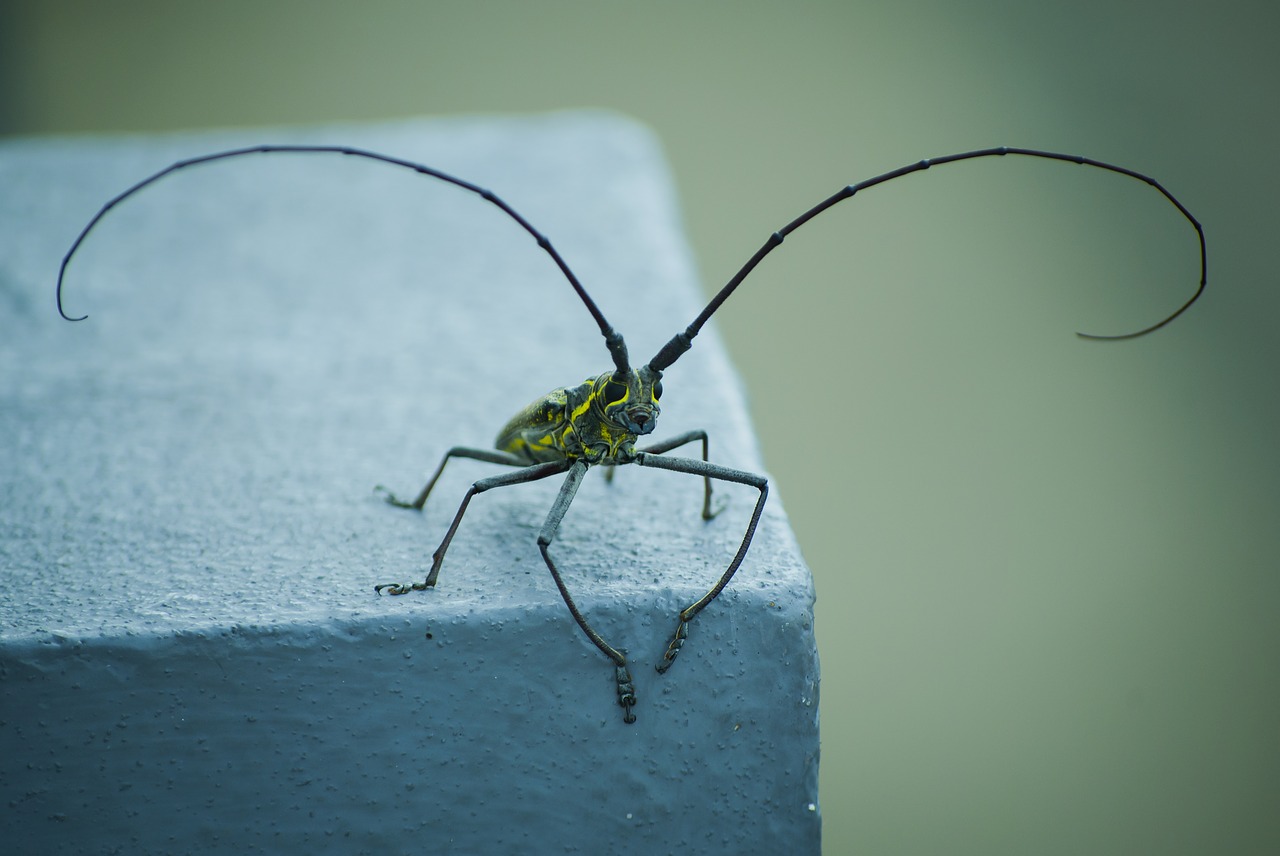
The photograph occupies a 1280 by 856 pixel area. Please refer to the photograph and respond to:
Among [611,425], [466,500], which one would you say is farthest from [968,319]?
[466,500]

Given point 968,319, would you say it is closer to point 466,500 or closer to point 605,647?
point 466,500

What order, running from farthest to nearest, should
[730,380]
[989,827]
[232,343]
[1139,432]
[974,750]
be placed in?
[1139,432] → [974,750] → [989,827] → [232,343] → [730,380]

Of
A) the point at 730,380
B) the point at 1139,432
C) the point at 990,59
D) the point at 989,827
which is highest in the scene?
the point at 990,59

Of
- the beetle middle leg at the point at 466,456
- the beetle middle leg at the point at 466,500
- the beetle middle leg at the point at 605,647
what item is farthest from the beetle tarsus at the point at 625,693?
the beetle middle leg at the point at 466,456

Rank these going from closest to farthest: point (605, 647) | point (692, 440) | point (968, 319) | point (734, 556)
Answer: point (605, 647), point (734, 556), point (692, 440), point (968, 319)

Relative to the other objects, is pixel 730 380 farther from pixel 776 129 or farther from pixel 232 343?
pixel 776 129

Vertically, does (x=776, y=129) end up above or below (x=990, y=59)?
below

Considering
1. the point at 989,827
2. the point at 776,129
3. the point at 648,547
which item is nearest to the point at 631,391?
the point at 648,547
